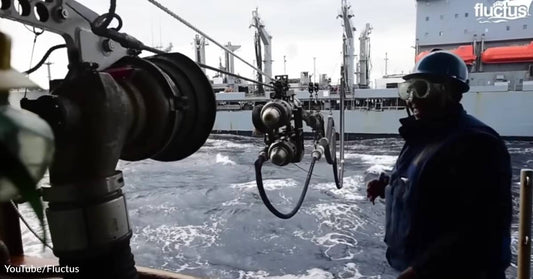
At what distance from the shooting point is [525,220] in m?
Result: 1.95

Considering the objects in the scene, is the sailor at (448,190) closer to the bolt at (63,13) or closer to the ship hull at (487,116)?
the bolt at (63,13)

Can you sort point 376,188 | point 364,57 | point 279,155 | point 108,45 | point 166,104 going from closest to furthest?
1. point 166,104
2. point 108,45
3. point 376,188
4. point 279,155
5. point 364,57

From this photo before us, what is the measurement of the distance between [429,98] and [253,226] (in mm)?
7587

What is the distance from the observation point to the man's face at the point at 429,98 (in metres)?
1.64

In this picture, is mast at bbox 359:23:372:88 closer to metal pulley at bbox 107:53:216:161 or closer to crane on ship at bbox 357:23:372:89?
crane on ship at bbox 357:23:372:89

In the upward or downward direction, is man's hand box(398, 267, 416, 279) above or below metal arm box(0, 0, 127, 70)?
below

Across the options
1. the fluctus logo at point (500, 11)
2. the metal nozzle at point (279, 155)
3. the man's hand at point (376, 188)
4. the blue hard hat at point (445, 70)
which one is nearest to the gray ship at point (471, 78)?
the fluctus logo at point (500, 11)

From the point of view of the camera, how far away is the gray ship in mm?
19812

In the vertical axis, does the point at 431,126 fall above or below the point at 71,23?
below

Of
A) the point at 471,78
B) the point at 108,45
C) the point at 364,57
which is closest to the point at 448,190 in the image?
the point at 108,45

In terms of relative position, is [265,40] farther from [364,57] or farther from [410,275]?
[410,275]

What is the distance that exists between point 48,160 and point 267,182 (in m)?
12.5

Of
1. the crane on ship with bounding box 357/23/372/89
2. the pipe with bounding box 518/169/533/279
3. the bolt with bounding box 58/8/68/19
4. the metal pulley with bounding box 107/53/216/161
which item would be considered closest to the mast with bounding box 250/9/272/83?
the crane on ship with bounding box 357/23/372/89

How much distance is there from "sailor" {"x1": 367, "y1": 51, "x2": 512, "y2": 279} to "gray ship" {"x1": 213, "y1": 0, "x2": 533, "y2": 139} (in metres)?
18.9
